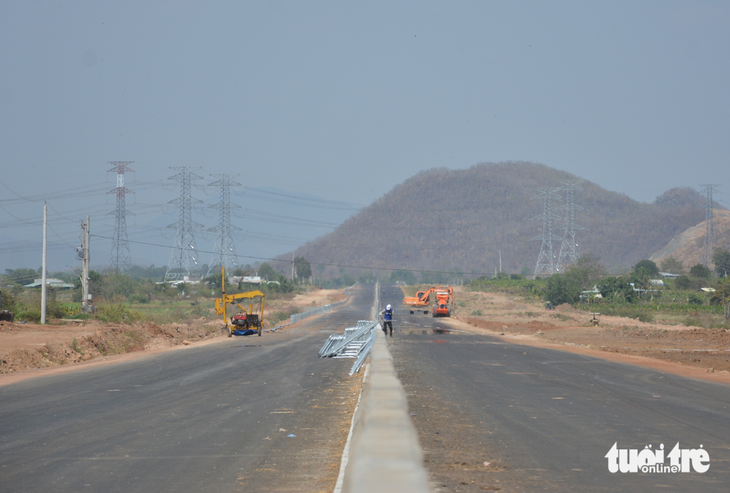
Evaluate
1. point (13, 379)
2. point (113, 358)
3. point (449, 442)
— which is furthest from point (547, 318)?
point (449, 442)

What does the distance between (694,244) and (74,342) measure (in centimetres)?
16797

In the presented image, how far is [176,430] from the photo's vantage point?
11.0 meters

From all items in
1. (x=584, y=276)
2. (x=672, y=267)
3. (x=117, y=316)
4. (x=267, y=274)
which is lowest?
(x=117, y=316)

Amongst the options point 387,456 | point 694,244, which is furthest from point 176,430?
point 694,244

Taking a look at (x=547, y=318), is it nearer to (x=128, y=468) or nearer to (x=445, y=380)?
(x=445, y=380)

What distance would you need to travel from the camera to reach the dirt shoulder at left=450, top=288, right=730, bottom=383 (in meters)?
23.1

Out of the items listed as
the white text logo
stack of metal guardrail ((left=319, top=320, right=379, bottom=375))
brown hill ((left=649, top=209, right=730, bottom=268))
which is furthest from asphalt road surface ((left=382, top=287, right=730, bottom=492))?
brown hill ((left=649, top=209, right=730, bottom=268))

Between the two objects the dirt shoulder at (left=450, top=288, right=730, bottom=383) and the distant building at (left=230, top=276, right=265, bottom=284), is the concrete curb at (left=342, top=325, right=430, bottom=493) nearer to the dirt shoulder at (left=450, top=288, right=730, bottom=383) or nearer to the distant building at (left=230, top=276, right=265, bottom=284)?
the dirt shoulder at (left=450, top=288, right=730, bottom=383)

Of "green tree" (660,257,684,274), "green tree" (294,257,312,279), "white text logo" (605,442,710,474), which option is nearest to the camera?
"white text logo" (605,442,710,474)

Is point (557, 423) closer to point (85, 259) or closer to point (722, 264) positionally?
point (85, 259)

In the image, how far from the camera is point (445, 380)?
58.1 ft

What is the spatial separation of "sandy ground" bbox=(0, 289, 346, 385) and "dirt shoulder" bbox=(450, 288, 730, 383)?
2001 cm

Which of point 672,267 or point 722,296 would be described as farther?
point 672,267

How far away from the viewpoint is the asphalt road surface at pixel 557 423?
772 centimetres
